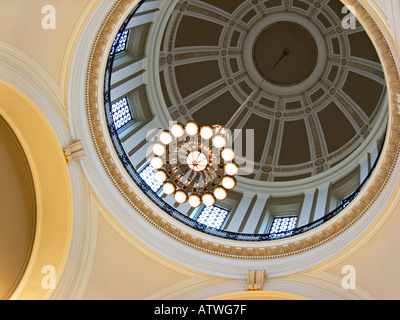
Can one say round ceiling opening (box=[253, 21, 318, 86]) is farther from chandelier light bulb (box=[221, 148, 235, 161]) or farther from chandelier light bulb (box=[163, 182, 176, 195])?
chandelier light bulb (box=[163, 182, 176, 195])

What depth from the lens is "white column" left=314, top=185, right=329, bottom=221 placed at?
1326 centimetres

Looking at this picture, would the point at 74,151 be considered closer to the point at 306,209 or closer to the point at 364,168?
the point at 306,209

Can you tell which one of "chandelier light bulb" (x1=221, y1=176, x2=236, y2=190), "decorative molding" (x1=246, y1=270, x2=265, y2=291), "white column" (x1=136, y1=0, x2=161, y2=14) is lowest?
"decorative molding" (x1=246, y1=270, x2=265, y2=291)

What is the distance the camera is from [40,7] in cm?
904

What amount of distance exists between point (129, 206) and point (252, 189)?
6.45 m

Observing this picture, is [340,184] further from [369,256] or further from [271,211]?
[369,256]

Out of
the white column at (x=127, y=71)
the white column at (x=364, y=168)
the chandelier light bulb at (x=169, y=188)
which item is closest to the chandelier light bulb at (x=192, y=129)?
the chandelier light bulb at (x=169, y=188)

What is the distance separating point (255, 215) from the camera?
14.8 m

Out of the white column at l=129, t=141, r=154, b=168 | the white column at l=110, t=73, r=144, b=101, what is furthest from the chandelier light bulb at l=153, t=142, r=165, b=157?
the white column at l=110, t=73, r=144, b=101

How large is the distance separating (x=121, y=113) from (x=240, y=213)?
4.84 meters

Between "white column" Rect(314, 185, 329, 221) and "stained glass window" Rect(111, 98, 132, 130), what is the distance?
20.6 feet

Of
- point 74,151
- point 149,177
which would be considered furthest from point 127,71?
point 74,151

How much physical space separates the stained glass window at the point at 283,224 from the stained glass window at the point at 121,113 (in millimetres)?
5483

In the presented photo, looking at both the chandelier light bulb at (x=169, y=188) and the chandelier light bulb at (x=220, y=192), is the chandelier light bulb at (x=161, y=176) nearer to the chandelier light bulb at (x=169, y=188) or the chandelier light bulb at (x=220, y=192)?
the chandelier light bulb at (x=169, y=188)
